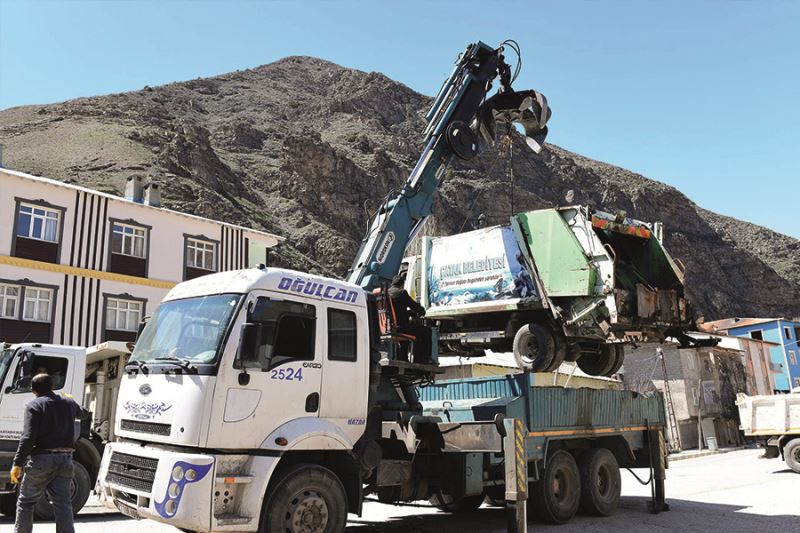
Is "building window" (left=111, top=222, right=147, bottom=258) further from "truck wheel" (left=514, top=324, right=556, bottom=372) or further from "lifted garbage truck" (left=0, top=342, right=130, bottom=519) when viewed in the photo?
"truck wheel" (left=514, top=324, right=556, bottom=372)

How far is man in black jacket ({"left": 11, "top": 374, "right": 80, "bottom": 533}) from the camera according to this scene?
19.3 ft

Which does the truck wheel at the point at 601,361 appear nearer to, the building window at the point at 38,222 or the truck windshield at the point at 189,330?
the truck windshield at the point at 189,330

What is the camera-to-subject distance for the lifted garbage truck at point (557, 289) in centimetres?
998

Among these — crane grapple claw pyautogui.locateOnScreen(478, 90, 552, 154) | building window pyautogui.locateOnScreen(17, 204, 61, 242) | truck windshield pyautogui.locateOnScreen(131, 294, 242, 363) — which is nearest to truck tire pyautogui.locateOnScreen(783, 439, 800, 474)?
crane grapple claw pyautogui.locateOnScreen(478, 90, 552, 154)

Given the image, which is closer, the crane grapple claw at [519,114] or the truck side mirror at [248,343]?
the truck side mirror at [248,343]

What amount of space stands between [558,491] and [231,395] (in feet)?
17.8

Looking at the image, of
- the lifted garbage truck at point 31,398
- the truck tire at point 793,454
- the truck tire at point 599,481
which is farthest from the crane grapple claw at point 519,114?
the truck tire at point 793,454

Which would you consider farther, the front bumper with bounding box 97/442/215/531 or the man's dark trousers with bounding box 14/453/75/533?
the man's dark trousers with bounding box 14/453/75/533

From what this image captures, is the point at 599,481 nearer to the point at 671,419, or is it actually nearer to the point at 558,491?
the point at 558,491

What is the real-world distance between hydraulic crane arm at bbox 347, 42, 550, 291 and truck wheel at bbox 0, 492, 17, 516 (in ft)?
19.0

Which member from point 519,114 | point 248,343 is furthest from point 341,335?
point 519,114

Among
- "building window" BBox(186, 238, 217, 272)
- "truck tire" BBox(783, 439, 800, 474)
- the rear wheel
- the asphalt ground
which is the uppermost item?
"building window" BBox(186, 238, 217, 272)

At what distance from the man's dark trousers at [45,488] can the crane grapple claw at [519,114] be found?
7.78m

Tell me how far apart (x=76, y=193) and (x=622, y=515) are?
2309 centimetres
